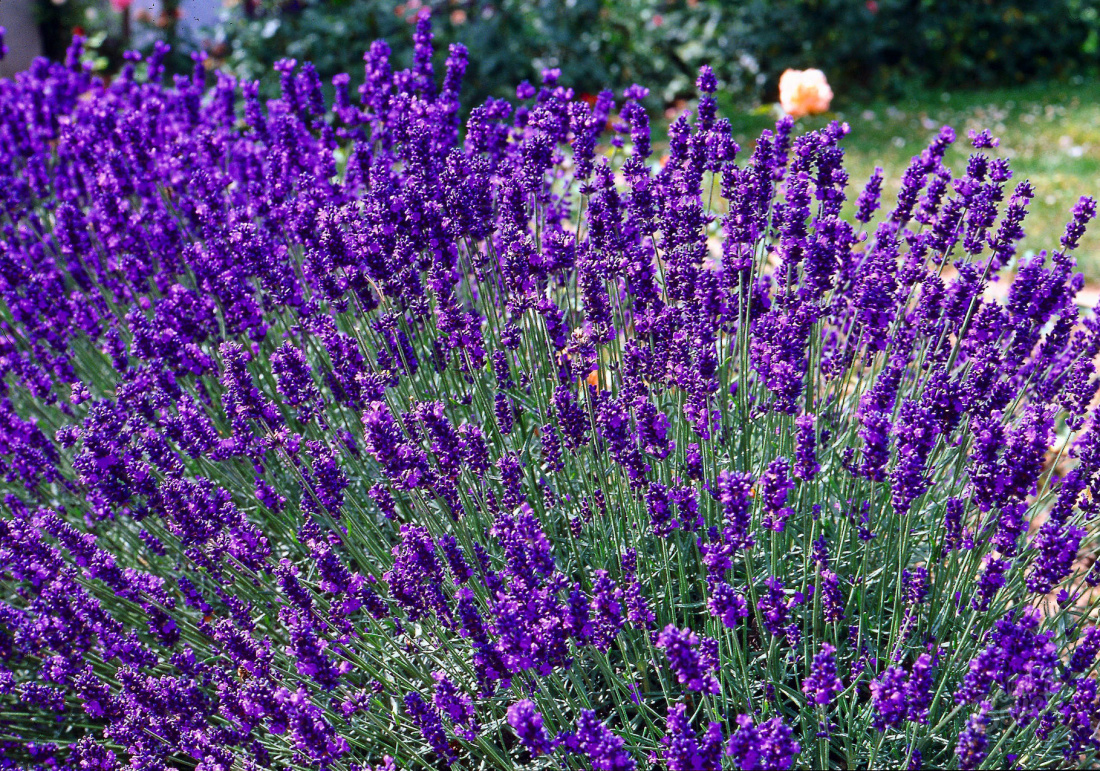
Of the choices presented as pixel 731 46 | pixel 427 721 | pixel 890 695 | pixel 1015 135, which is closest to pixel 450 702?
pixel 427 721

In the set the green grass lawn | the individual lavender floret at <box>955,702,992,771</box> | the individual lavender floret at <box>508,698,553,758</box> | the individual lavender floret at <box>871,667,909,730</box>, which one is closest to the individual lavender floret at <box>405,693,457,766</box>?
the individual lavender floret at <box>508,698,553,758</box>

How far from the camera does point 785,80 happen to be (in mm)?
5699

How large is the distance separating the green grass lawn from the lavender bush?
11.1 feet

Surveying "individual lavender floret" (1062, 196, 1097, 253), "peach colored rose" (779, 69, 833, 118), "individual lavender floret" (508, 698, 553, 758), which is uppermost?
"peach colored rose" (779, 69, 833, 118)

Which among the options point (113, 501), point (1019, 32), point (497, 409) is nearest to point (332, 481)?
point (497, 409)

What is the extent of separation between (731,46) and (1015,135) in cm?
315

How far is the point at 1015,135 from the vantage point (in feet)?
27.4

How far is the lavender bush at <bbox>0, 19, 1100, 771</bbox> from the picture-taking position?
1.93 meters

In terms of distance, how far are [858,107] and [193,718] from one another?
964 cm

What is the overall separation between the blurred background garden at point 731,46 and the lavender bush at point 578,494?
5.93 metres

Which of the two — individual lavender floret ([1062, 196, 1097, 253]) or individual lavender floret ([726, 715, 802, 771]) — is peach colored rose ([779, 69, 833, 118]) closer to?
individual lavender floret ([1062, 196, 1097, 253])

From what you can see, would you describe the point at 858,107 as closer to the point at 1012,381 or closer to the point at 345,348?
the point at 1012,381

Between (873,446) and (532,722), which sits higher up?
(873,446)

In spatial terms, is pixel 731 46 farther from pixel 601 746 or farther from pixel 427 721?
pixel 601 746
